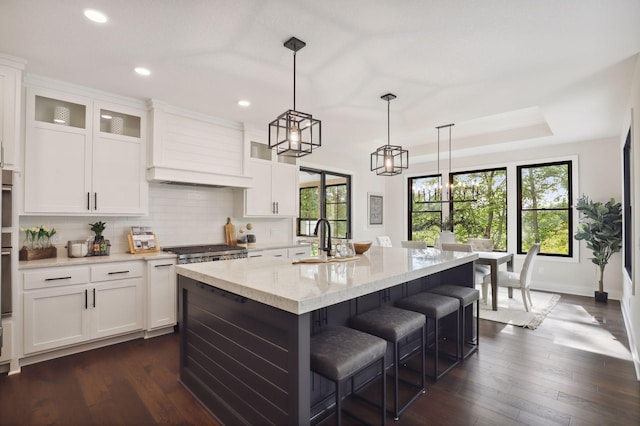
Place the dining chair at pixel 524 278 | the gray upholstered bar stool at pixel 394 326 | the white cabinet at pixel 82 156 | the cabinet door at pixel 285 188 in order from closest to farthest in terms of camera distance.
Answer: the gray upholstered bar stool at pixel 394 326 < the white cabinet at pixel 82 156 < the dining chair at pixel 524 278 < the cabinet door at pixel 285 188

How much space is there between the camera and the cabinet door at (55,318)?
110 inches

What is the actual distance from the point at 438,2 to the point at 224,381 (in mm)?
2835

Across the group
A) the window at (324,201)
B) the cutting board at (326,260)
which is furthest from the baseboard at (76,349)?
the window at (324,201)

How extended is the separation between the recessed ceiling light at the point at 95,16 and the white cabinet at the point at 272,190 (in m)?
2.54

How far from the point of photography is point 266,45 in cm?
259

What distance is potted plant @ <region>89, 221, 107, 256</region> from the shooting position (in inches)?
135

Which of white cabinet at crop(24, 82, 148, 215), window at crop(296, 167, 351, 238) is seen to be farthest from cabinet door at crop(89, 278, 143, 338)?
window at crop(296, 167, 351, 238)

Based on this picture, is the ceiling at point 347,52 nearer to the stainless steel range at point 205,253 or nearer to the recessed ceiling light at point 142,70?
the recessed ceiling light at point 142,70

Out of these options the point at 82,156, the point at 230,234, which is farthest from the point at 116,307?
the point at 230,234

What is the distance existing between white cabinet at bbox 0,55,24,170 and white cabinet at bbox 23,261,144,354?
102cm

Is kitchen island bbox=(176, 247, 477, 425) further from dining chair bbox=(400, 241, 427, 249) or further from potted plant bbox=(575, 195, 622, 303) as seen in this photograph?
potted plant bbox=(575, 195, 622, 303)

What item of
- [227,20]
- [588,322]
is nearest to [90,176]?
[227,20]

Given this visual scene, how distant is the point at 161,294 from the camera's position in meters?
3.53

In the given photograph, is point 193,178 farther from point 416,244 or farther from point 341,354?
point 416,244
